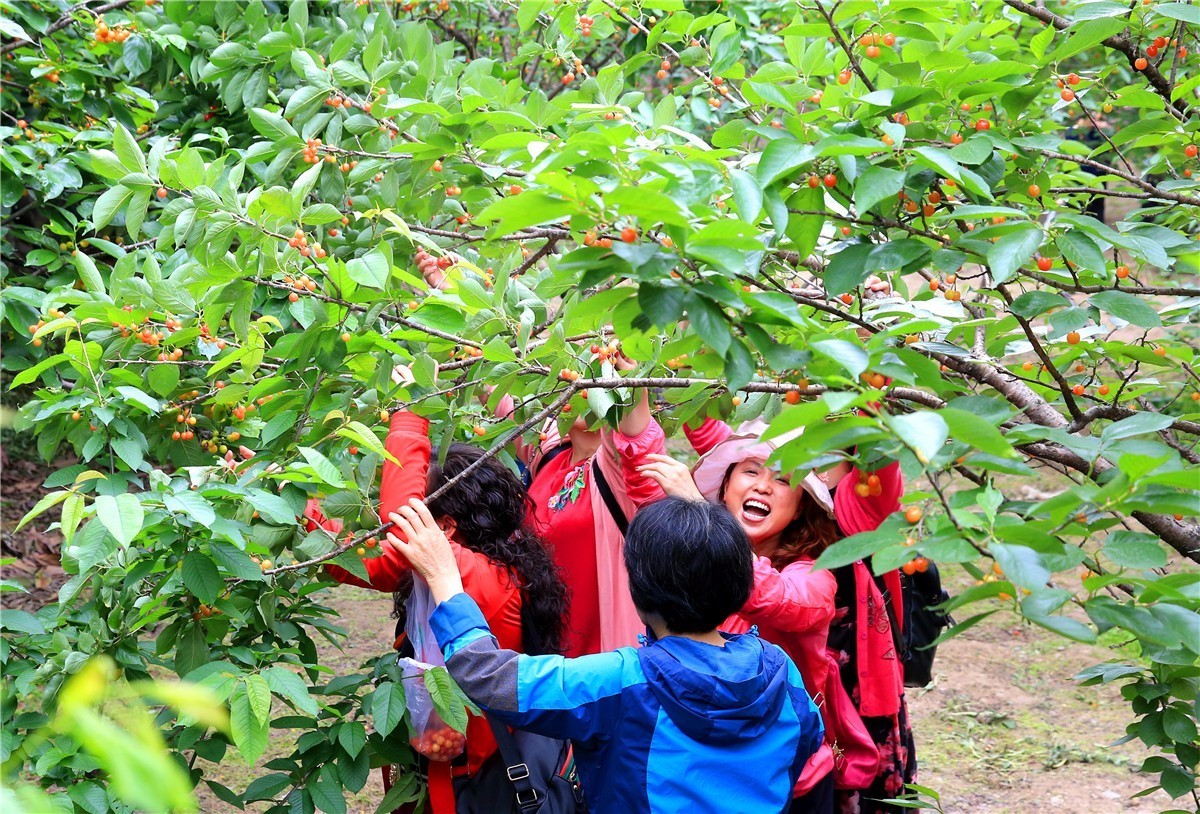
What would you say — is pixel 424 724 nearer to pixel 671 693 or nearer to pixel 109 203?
pixel 671 693

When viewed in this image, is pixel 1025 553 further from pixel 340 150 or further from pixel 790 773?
pixel 340 150

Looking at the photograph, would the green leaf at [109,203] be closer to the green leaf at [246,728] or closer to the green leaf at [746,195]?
the green leaf at [246,728]

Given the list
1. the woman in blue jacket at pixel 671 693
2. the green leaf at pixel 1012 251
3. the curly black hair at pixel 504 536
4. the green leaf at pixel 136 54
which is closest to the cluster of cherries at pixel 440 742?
the curly black hair at pixel 504 536

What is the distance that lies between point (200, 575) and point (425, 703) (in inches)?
23.9

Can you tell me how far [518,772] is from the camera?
238 cm

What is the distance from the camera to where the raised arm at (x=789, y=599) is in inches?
96.7

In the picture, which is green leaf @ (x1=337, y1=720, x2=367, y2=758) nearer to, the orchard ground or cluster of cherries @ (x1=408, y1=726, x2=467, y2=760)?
cluster of cherries @ (x1=408, y1=726, x2=467, y2=760)

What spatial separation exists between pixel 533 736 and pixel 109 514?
3.59 ft

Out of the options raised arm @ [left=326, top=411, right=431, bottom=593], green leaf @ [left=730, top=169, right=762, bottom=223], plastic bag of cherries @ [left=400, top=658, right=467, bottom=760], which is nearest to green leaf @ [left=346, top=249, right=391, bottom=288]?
raised arm @ [left=326, top=411, right=431, bottom=593]

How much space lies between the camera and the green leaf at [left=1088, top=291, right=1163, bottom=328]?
1773 mm

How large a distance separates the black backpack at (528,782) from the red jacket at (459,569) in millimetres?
56

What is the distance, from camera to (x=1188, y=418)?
213 cm

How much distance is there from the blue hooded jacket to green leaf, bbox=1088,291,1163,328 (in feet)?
2.97

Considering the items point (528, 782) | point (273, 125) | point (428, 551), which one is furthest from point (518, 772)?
point (273, 125)
